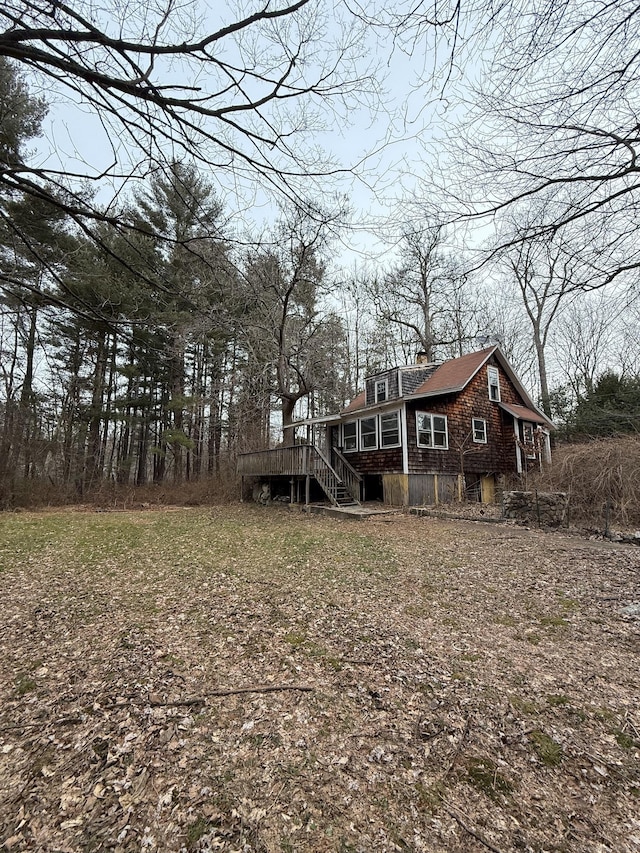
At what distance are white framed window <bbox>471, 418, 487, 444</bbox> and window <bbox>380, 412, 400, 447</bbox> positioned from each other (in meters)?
3.65

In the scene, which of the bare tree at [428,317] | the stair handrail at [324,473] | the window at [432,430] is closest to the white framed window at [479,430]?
the window at [432,430]

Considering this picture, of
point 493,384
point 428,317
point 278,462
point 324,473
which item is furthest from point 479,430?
point 278,462

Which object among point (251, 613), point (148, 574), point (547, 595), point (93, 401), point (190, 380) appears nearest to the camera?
point (251, 613)

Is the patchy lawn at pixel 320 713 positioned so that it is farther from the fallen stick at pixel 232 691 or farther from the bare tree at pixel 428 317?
the bare tree at pixel 428 317

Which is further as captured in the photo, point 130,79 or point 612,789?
point 130,79

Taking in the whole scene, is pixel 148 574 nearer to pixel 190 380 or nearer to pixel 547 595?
pixel 547 595

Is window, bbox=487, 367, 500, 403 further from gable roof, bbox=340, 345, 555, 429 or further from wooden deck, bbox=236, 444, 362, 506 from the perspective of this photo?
wooden deck, bbox=236, 444, 362, 506

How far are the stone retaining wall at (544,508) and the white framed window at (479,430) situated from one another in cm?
563

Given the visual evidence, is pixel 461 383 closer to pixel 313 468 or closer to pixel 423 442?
pixel 423 442

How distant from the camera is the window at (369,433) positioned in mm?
14719

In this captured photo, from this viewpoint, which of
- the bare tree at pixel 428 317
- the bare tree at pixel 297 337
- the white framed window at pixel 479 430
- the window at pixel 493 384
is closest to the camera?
the bare tree at pixel 297 337

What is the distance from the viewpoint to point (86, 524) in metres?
10.4

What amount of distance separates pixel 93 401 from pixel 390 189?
17446 millimetres

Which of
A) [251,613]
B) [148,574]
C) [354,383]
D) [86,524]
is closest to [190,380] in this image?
[354,383]
